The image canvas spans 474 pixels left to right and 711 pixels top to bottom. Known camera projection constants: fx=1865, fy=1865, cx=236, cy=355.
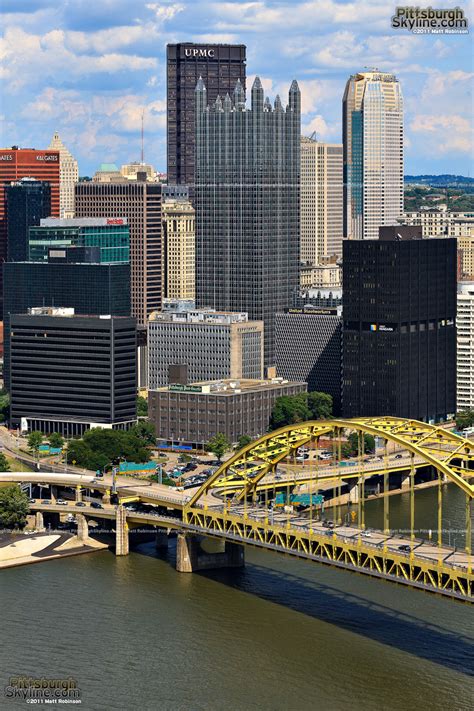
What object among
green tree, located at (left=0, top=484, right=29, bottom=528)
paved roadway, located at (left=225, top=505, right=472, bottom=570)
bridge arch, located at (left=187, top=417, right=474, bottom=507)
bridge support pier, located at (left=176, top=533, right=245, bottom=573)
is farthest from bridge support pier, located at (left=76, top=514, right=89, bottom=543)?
paved roadway, located at (left=225, top=505, right=472, bottom=570)

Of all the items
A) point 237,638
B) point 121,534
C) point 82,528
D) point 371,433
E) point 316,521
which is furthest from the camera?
point 82,528

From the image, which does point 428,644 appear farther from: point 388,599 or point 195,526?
point 195,526

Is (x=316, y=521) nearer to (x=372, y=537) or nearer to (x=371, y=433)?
(x=371, y=433)

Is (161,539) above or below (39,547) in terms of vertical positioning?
above

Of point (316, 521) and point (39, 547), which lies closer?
point (316, 521)

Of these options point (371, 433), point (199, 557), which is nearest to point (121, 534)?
point (199, 557)

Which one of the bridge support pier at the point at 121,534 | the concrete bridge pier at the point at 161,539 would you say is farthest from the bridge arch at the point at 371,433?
the bridge support pier at the point at 121,534

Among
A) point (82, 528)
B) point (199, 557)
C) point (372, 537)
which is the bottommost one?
point (199, 557)
